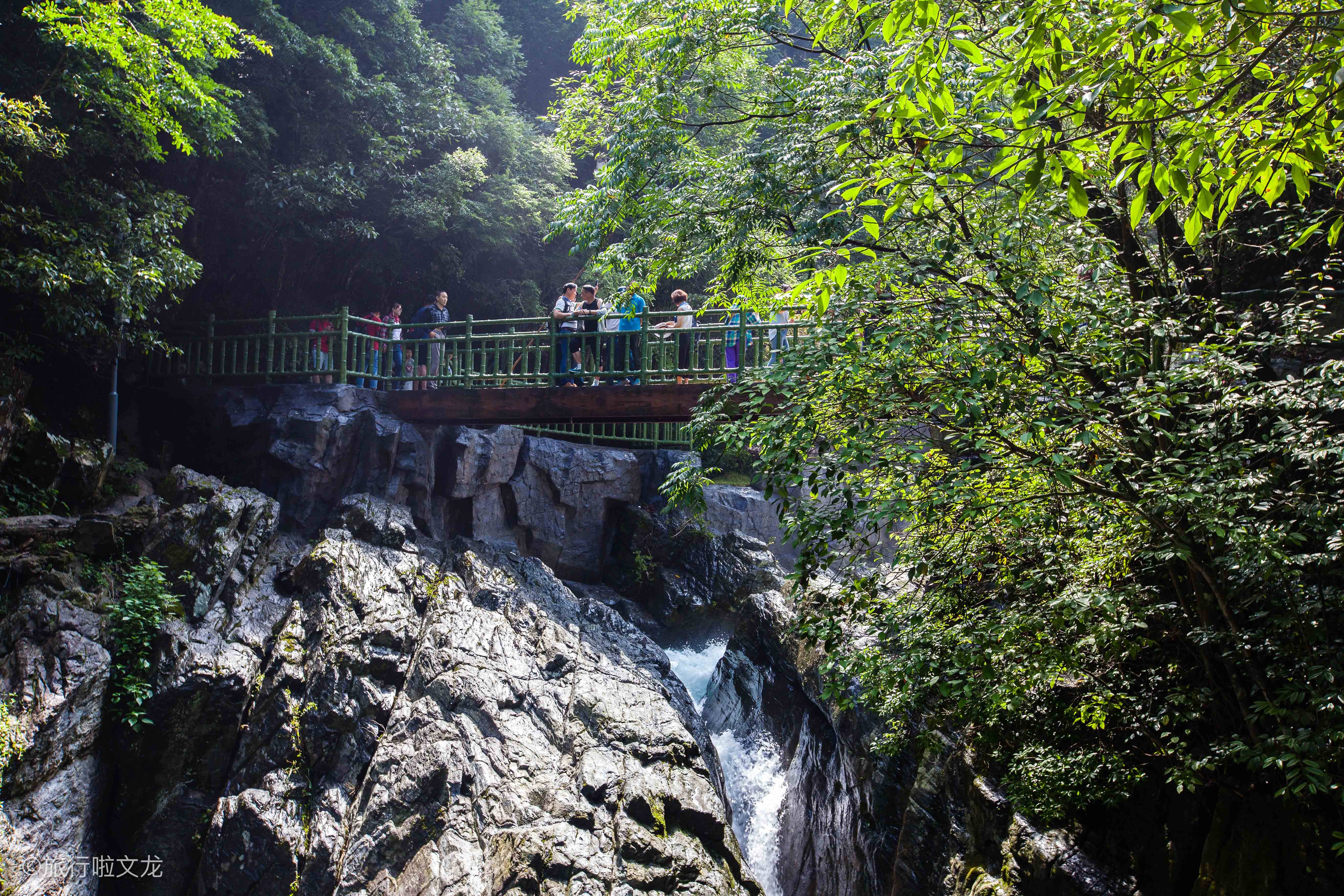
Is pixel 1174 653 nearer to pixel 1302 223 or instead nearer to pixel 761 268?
pixel 1302 223

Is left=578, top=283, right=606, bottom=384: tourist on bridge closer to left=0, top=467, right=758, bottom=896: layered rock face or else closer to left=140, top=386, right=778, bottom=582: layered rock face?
left=140, top=386, right=778, bottom=582: layered rock face

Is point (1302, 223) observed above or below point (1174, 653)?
above

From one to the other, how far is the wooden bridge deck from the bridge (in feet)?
0.05

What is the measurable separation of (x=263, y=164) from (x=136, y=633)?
9.14 meters

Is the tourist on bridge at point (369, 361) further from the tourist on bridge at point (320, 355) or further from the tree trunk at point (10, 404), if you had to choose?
the tree trunk at point (10, 404)

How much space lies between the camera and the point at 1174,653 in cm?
512

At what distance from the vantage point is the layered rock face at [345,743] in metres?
7.18

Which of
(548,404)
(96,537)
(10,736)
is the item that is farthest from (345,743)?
(548,404)

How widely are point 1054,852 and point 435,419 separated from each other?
10030 mm

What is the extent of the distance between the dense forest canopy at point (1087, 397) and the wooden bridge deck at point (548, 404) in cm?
515

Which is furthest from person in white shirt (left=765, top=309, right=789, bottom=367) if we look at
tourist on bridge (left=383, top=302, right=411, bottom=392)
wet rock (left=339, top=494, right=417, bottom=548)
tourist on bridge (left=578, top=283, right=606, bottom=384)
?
tourist on bridge (left=383, top=302, right=411, bottom=392)

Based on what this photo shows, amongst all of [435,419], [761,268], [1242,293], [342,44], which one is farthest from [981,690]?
[342,44]

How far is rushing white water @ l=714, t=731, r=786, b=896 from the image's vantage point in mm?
8695

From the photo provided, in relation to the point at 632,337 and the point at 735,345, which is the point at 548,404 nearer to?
the point at 632,337
